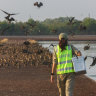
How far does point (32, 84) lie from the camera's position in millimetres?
19312

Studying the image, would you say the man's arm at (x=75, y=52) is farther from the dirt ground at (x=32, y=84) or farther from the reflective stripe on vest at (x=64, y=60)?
the dirt ground at (x=32, y=84)

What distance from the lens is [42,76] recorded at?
23.1 m

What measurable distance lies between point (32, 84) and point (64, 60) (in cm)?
816

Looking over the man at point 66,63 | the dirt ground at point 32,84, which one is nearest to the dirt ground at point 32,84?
the dirt ground at point 32,84

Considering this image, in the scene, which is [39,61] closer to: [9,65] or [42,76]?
[9,65]

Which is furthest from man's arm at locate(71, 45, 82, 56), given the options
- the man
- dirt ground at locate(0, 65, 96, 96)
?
dirt ground at locate(0, 65, 96, 96)

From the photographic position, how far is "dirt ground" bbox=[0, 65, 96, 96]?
16.5 meters

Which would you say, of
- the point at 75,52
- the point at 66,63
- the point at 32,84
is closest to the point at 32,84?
the point at 32,84

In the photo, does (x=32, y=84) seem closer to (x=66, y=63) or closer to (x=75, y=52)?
(x=66, y=63)

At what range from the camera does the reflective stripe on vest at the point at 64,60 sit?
37.0ft

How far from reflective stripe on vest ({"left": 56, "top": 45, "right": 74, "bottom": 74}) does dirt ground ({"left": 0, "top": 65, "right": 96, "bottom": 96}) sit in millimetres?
4748

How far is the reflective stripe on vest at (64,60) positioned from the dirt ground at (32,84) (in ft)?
15.6

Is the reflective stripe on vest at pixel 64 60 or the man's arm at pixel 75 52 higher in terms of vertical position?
the man's arm at pixel 75 52

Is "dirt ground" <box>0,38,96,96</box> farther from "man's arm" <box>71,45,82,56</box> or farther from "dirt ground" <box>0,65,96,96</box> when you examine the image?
"man's arm" <box>71,45,82,56</box>
